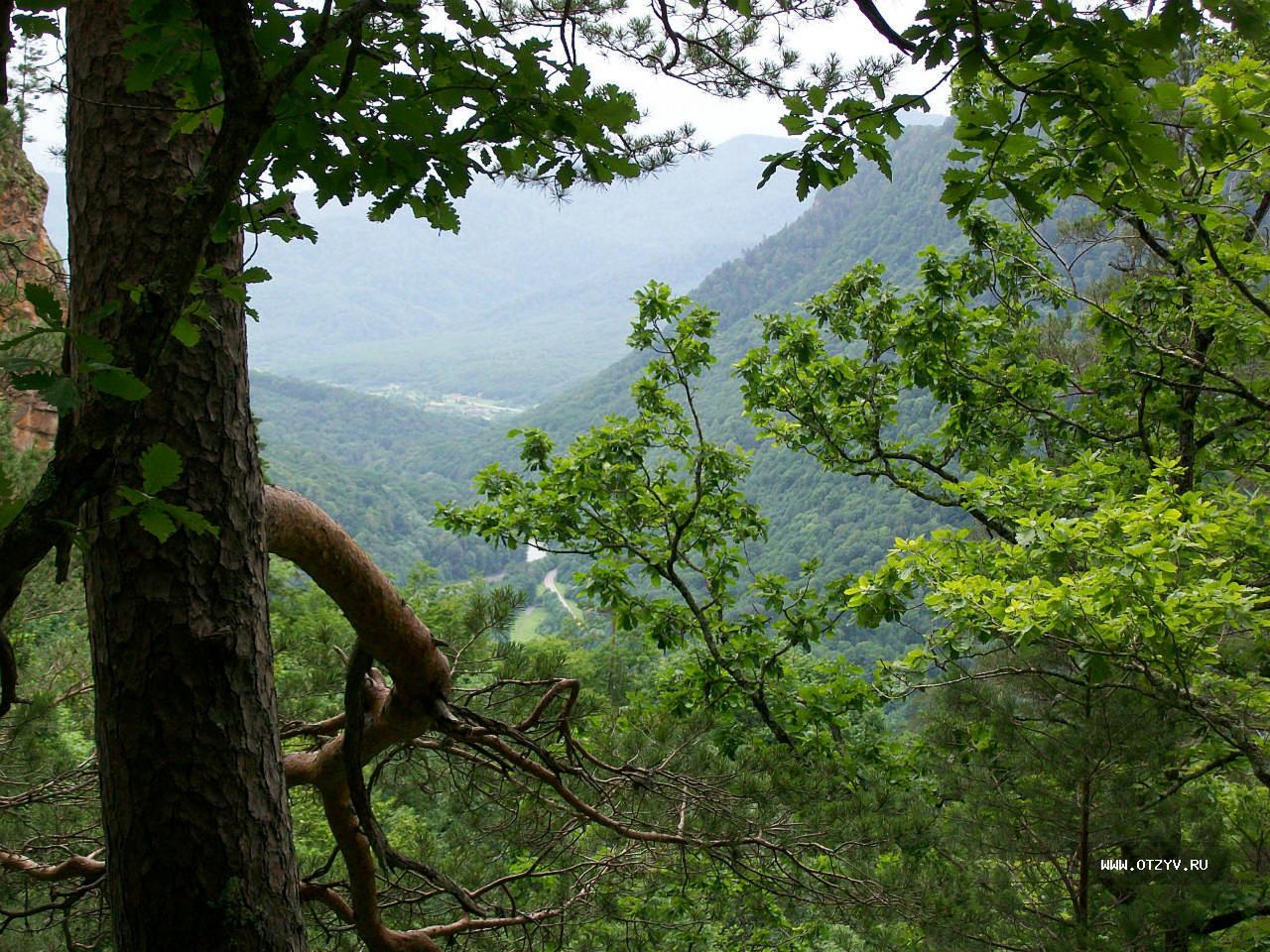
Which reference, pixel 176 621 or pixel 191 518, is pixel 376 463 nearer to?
pixel 176 621

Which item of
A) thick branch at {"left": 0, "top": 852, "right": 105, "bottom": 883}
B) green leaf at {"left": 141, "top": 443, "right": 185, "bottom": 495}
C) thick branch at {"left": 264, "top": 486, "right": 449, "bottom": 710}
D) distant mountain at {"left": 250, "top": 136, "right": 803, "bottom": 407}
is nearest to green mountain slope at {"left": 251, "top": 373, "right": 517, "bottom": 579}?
thick branch at {"left": 0, "top": 852, "right": 105, "bottom": 883}

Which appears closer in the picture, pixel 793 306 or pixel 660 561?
pixel 660 561

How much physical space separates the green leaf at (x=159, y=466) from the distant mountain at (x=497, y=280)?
110112 mm

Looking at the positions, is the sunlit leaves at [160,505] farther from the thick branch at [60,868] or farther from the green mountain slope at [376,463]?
the green mountain slope at [376,463]

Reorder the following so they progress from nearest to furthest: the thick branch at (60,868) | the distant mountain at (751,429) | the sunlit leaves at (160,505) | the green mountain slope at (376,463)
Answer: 1. the sunlit leaves at (160,505)
2. the thick branch at (60,868)
3. the distant mountain at (751,429)
4. the green mountain slope at (376,463)

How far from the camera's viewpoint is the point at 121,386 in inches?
30.3

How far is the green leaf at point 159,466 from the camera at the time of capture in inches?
33.8

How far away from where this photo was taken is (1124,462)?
5289mm

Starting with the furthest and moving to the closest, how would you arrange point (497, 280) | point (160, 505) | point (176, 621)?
point (497, 280)
point (176, 621)
point (160, 505)

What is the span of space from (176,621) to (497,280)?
17435 centimetres

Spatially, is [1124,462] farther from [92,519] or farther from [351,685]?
[92,519]

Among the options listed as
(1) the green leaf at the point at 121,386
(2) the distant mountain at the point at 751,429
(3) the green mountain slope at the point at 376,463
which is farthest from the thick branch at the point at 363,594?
(3) the green mountain slope at the point at 376,463

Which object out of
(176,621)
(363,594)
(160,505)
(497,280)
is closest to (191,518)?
(160,505)

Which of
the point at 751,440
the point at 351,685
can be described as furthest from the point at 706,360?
the point at 751,440
